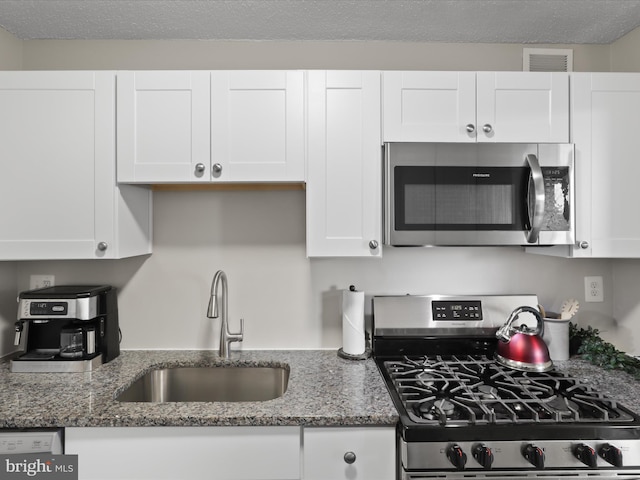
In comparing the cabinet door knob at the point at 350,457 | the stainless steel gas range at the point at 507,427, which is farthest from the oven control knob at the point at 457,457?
the cabinet door knob at the point at 350,457

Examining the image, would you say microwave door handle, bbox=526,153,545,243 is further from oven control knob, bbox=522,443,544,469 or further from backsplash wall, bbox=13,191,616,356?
oven control knob, bbox=522,443,544,469

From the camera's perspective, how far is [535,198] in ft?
5.45

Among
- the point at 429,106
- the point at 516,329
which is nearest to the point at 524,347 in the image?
the point at 516,329

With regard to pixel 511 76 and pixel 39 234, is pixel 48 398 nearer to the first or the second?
pixel 39 234

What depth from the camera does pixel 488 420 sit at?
132 cm

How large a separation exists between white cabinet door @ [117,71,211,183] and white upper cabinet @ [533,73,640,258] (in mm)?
1582

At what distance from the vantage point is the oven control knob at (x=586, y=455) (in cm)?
127

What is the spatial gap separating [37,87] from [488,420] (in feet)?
6.99

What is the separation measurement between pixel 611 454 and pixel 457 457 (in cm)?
48

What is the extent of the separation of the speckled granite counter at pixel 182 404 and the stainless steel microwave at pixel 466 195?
62 centimetres

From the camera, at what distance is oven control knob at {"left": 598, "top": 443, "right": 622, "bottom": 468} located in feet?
4.18

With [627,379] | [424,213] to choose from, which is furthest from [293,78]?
[627,379]

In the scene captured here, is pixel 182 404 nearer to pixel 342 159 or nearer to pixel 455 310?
pixel 342 159

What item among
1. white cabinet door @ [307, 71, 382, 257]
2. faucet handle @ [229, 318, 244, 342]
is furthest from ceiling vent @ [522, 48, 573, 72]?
faucet handle @ [229, 318, 244, 342]
